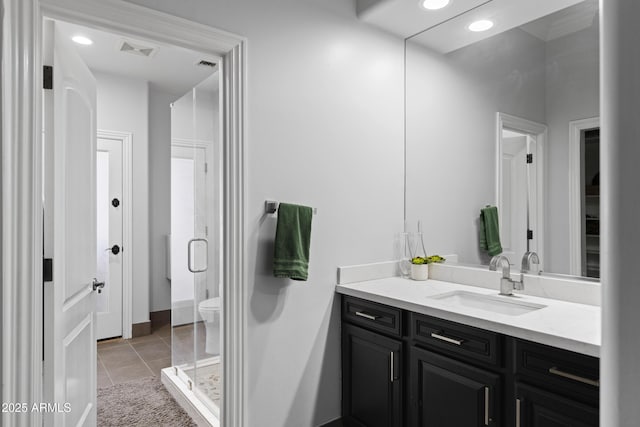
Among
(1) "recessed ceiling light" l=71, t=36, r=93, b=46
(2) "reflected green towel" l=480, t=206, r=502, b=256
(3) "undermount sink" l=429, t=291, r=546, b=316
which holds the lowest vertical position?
(3) "undermount sink" l=429, t=291, r=546, b=316

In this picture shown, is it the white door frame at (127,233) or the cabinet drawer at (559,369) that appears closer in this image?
the cabinet drawer at (559,369)

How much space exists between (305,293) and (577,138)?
1.49 meters

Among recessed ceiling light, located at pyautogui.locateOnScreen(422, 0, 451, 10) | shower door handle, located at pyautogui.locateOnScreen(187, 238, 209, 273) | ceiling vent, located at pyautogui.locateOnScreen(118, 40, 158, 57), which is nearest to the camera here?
recessed ceiling light, located at pyautogui.locateOnScreen(422, 0, 451, 10)

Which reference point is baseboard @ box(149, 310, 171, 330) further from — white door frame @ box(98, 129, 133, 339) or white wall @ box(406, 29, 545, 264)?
white wall @ box(406, 29, 545, 264)

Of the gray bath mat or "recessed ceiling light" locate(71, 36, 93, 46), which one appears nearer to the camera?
the gray bath mat

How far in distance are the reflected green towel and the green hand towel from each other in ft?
3.37

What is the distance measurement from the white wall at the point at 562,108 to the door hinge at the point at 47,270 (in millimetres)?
2190

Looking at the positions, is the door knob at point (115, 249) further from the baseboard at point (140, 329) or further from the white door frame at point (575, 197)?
the white door frame at point (575, 197)

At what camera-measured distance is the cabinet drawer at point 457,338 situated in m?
1.53

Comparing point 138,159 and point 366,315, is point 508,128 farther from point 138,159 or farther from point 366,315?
point 138,159

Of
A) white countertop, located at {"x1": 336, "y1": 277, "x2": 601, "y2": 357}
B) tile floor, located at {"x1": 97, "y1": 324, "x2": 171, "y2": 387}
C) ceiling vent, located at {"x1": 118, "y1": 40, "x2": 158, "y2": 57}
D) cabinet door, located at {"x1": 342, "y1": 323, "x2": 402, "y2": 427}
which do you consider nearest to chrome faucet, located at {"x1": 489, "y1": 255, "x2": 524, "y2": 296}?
white countertop, located at {"x1": 336, "y1": 277, "x2": 601, "y2": 357}

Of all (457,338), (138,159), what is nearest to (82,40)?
(138,159)

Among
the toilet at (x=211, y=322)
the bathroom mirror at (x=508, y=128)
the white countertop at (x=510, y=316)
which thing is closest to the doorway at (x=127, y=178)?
the toilet at (x=211, y=322)

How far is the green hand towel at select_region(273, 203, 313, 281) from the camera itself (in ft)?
6.31
